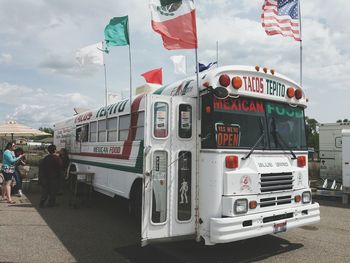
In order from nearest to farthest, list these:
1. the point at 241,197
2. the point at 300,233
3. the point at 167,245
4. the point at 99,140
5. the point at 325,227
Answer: the point at 241,197
the point at 167,245
the point at 300,233
the point at 325,227
the point at 99,140

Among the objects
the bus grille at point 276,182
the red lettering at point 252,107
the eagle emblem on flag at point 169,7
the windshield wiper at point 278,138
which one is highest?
the eagle emblem on flag at point 169,7

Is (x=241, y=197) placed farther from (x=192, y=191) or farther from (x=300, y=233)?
(x=300, y=233)

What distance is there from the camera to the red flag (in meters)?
8.68

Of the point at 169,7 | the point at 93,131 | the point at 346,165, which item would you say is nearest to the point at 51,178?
→ the point at 93,131

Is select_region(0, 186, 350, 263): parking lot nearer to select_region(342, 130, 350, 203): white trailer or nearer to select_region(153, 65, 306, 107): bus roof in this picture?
select_region(153, 65, 306, 107): bus roof

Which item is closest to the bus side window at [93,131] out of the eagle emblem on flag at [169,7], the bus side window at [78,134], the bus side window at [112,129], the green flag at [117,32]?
the bus side window at [112,129]

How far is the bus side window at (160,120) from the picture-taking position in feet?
16.6

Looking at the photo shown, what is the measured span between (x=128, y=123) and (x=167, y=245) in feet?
8.01

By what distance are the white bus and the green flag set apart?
361 cm

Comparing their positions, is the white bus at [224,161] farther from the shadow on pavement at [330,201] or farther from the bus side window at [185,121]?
the shadow on pavement at [330,201]

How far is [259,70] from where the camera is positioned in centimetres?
564

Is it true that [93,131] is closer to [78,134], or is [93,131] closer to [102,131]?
[102,131]

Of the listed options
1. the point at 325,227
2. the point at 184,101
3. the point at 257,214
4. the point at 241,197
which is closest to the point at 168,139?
the point at 184,101

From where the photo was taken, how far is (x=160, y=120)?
511cm
